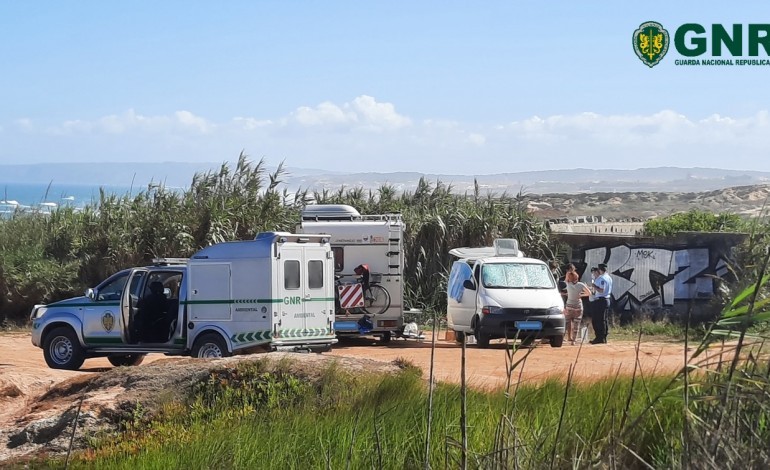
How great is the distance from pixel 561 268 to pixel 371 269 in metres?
8.09

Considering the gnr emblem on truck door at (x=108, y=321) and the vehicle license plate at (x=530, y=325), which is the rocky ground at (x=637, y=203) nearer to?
the vehicle license plate at (x=530, y=325)

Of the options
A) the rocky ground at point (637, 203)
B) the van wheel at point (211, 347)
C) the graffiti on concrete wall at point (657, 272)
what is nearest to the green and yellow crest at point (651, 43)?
the graffiti on concrete wall at point (657, 272)

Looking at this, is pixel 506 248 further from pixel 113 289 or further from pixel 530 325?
pixel 113 289

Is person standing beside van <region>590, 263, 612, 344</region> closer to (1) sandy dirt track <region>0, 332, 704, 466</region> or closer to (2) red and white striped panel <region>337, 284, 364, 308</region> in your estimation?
(1) sandy dirt track <region>0, 332, 704, 466</region>

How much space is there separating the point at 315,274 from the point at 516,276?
18.5 ft

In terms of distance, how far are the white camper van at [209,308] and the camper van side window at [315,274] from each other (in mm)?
18

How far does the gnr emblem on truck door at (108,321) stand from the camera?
1964 cm

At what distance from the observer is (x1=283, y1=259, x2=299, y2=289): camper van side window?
1912cm

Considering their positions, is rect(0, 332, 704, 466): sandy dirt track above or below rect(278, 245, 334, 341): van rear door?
below

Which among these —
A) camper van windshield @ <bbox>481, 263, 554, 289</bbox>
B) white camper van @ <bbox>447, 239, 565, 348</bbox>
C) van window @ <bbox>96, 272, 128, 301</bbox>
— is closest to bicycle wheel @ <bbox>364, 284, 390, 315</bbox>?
white camper van @ <bbox>447, 239, 565, 348</bbox>

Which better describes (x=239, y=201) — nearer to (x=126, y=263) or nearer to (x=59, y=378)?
(x=126, y=263)

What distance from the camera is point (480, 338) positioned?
22859 millimetres

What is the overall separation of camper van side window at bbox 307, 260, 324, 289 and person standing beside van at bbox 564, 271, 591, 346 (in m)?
6.60

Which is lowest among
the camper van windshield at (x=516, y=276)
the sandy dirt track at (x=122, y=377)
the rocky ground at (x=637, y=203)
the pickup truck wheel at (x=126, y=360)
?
the pickup truck wheel at (x=126, y=360)
